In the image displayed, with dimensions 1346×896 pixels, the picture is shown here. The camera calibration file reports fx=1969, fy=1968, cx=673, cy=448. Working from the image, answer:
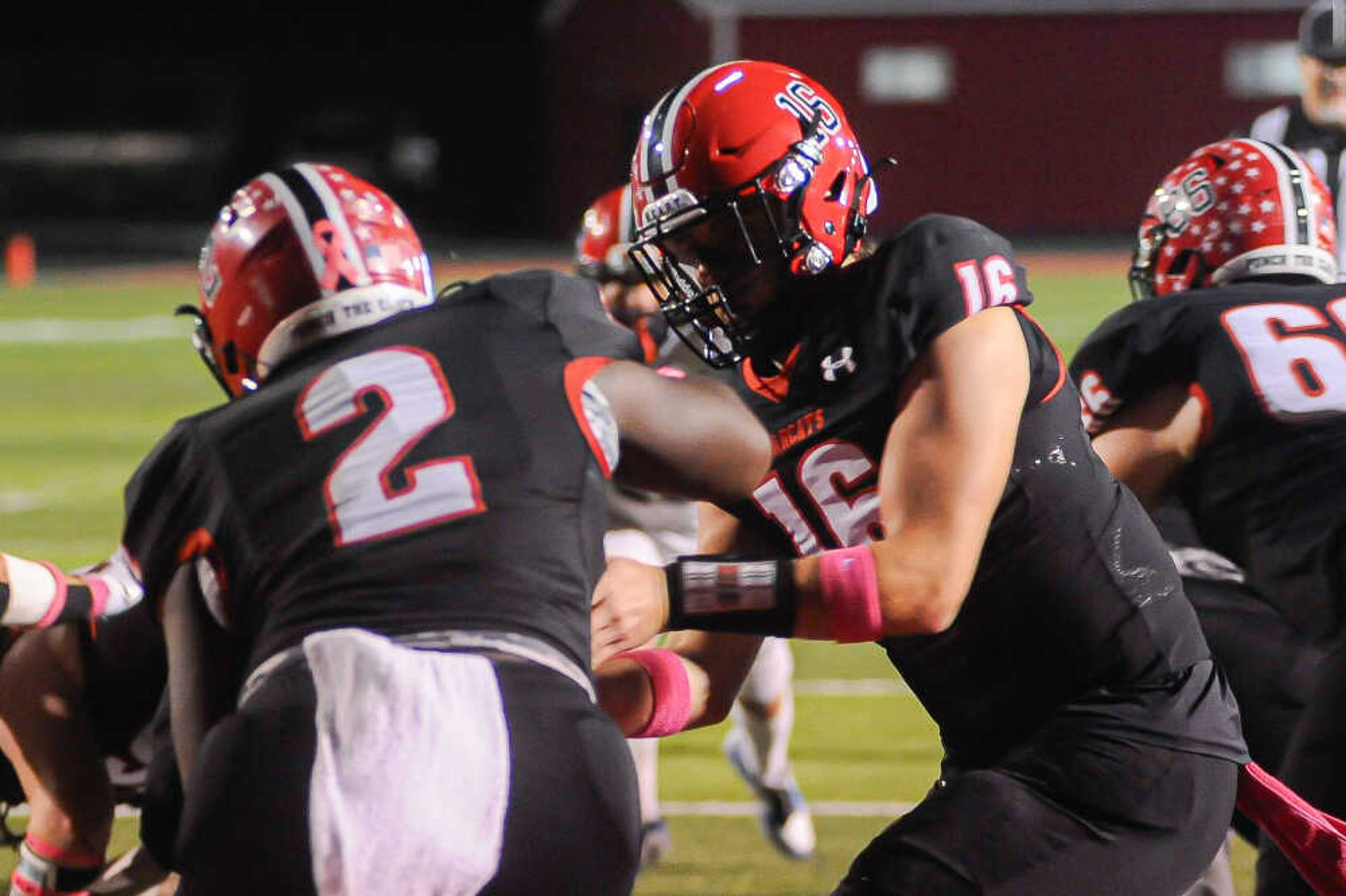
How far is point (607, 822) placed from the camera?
85.8 inches

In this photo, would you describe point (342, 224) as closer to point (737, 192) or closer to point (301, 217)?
point (301, 217)

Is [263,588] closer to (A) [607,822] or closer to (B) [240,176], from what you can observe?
(A) [607,822]

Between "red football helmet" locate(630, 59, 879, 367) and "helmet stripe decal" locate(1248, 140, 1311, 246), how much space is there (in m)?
1.04

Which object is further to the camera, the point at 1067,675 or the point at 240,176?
Result: the point at 240,176

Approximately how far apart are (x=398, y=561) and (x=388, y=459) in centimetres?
11

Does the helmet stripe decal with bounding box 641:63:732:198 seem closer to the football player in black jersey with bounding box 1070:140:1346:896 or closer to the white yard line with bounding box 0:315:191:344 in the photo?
the football player in black jersey with bounding box 1070:140:1346:896

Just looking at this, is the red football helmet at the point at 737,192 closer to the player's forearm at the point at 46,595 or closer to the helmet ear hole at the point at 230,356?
the helmet ear hole at the point at 230,356

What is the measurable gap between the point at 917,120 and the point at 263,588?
28326 millimetres

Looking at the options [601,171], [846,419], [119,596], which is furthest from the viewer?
[601,171]

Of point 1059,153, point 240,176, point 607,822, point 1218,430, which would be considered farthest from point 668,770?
point 240,176

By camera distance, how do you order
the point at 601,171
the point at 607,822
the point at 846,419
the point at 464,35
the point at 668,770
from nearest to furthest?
the point at 607,822
the point at 846,419
the point at 668,770
the point at 601,171
the point at 464,35

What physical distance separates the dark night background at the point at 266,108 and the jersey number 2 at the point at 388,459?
29905 mm

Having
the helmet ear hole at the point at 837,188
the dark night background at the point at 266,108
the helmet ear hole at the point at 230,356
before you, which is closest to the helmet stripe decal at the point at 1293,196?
the helmet ear hole at the point at 837,188

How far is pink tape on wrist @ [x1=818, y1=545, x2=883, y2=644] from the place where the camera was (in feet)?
8.02
